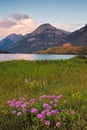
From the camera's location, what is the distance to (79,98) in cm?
1014

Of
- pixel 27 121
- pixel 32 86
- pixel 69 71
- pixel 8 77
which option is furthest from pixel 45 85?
pixel 27 121

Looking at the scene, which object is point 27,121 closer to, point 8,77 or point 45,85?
point 45,85

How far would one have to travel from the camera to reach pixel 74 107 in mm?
9516

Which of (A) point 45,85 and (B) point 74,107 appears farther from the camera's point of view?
(A) point 45,85

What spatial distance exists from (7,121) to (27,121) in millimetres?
544

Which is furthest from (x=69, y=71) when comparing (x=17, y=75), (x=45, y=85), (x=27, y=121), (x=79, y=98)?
(x=27, y=121)

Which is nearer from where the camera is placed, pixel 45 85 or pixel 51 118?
pixel 51 118

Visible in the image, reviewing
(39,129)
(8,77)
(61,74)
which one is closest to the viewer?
(39,129)

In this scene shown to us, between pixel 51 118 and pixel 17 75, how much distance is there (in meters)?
12.2

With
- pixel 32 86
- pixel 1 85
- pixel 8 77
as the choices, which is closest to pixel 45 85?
pixel 32 86

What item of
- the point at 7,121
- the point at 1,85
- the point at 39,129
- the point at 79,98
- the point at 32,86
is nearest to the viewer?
the point at 39,129

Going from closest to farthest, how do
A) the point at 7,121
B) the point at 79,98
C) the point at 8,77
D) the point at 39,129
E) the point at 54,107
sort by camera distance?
the point at 39,129 → the point at 7,121 → the point at 54,107 → the point at 79,98 → the point at 8,77

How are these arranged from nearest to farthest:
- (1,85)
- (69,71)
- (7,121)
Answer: (7,121), (1,85), (69,71)

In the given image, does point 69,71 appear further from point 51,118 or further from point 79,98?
point 51,118
